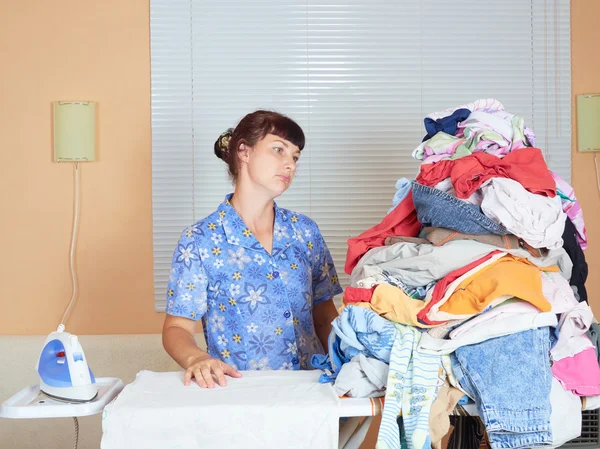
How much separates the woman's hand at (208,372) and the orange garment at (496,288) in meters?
0.52

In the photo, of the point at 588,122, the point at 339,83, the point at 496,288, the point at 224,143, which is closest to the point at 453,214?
the point at 496,288

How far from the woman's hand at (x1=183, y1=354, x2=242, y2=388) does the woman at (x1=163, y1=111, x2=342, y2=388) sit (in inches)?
12.3

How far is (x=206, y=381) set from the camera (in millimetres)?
1622

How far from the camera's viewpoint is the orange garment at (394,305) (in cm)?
A: 154

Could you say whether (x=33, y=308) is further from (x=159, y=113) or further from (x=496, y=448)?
(x=496, y=448)

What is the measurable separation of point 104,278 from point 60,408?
1.94 m

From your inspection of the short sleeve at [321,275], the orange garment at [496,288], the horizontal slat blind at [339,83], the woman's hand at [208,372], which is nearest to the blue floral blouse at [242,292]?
the short sleeve at [321,275]

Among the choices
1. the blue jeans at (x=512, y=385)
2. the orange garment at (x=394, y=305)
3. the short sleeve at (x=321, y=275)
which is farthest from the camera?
the short sleeve at (x=321, y=275)

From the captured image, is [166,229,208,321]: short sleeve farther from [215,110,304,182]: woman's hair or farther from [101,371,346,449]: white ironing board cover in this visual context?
[101,371,346,449]: white ironing board cover

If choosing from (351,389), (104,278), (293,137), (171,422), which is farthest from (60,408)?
(104,278)

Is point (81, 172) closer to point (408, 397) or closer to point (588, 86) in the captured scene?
point (408, 397)

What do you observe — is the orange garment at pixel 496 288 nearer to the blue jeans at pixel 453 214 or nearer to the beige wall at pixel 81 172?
the blue jeans at pixel 453 214

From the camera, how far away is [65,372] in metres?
1.64

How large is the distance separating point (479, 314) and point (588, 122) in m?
2.35
